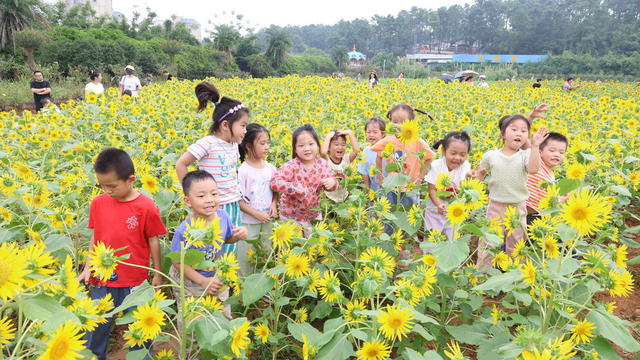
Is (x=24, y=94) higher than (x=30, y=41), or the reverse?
(x=30, y=41)

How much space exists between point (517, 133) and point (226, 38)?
30707 mm

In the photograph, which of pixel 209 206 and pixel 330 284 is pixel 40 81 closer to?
pixel 209 206

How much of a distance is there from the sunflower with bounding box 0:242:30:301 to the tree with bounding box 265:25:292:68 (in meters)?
33.1

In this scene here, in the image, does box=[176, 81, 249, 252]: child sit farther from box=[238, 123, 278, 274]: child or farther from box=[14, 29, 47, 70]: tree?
box=[14, 29, 47, 70]: tree

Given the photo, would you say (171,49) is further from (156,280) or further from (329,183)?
(156,280)

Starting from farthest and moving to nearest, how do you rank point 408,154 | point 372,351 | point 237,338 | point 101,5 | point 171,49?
1. point 101,5
2. point 171,49
3. point 408,154
4. point 372,351
5. point 237,338

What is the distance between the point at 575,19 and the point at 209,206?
71.3 metres

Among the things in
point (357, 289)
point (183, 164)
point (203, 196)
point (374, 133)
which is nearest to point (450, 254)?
point (357, 289)

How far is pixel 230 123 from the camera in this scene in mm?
2557

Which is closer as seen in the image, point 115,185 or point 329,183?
point 115,185

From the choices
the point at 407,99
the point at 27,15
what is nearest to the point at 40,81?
the point at 407,99

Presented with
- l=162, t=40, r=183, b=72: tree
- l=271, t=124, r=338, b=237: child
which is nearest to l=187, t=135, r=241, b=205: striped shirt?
l=271, t=124, r=338, b=237: child

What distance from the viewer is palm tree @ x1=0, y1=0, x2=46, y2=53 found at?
75.0 ft

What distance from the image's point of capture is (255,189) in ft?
8.78
